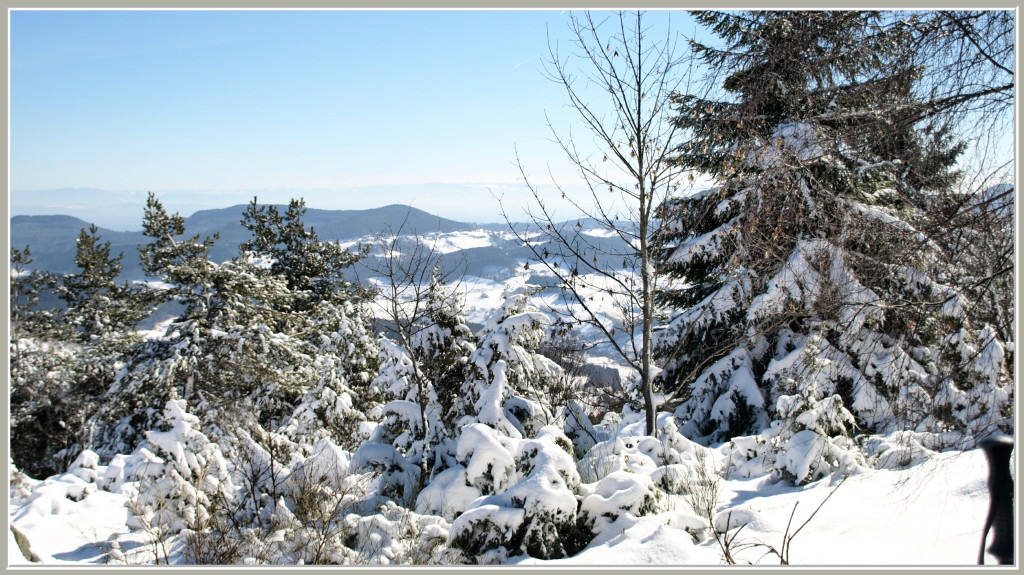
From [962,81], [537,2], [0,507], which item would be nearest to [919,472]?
[962,81]

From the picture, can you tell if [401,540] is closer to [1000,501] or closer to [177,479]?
[177,479]

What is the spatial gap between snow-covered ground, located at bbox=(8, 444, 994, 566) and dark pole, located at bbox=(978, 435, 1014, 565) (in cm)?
20

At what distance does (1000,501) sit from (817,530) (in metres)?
1.21

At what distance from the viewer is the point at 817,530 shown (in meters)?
3.16

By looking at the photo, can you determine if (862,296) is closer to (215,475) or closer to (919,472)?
(919,472)

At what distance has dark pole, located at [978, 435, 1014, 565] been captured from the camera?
6.87 feet

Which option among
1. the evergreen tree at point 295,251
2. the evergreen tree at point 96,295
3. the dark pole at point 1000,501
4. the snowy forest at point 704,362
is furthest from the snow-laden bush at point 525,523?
the evergreen tree at point 295,251

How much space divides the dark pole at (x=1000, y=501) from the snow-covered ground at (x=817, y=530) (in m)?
0.20

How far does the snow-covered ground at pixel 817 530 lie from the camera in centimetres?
267

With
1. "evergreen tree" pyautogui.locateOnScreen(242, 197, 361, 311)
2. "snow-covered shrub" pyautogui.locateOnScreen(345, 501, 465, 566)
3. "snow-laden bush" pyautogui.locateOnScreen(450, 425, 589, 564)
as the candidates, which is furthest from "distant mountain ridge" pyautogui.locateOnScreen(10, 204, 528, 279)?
"snow-covered shrub" pyautogui.locateOnScreen(345, 501, 465, 566)

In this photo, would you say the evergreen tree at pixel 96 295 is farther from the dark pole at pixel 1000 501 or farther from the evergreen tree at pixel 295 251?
the dark pole at pixel 1000 501

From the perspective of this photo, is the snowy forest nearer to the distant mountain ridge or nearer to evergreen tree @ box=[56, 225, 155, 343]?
the distant mountain ridge

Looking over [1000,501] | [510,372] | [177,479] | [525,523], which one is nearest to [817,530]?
[1000,501]

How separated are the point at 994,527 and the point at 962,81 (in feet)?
7.95
